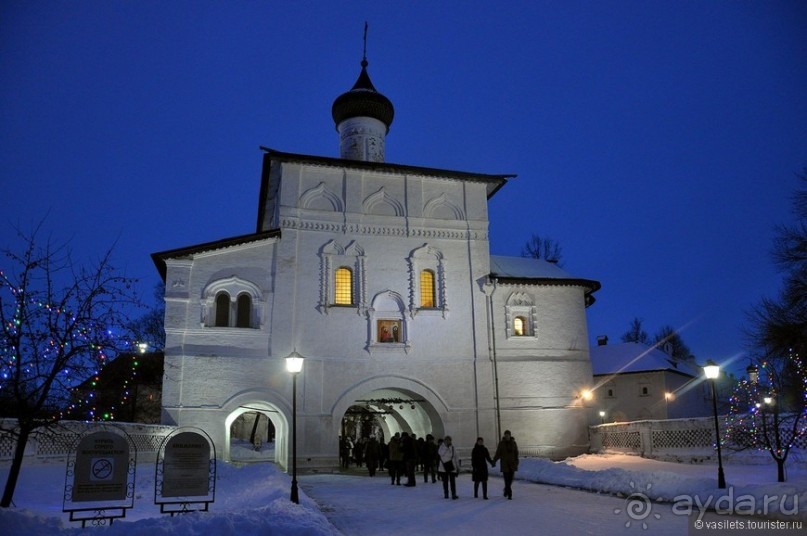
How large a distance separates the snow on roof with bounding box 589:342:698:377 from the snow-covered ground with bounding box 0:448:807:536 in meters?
25.2

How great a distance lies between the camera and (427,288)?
24.9 m

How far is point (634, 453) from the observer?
22.2 m

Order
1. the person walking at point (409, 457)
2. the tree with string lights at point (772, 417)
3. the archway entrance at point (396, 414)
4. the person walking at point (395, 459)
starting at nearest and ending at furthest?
the tree with string lights at point (772, 417) → the person walking at point (409, 457) → the person walking at point (395, 459) → the archway entrance at point (396, 414)

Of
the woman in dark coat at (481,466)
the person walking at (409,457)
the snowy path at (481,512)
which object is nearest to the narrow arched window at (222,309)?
the snowy path at (481,512)

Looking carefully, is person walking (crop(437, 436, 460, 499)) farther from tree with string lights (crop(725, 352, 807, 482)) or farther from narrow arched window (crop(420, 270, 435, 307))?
narrow arched window (crop(420, 270, 435, 307))

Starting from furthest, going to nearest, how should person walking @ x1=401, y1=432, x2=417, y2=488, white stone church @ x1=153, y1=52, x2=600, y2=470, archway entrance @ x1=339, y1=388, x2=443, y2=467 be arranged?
archway entrance @ x1=339, y1=388, x2=443, y2=467 → white stone church @ x1=153, y1=52, x2=600, y2=470 → person walking @ x1=401, y1=432, x2=417, y2=488

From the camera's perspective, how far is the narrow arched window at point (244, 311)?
22.5m

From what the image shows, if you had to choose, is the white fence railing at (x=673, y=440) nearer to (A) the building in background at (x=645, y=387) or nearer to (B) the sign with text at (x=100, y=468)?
(B) the sign with text at (x=100, y=468)

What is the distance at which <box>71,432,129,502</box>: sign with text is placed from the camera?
935 cm

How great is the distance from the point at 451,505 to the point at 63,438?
9.77 m

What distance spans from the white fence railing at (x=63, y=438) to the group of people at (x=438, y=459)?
638 centimetres

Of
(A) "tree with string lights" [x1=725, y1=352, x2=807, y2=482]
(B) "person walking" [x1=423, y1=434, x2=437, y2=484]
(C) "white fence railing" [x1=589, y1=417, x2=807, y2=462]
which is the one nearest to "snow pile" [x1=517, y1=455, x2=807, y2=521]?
(A) "tree with string lights" [x1=725, y1=352, x2=807, y2=482]

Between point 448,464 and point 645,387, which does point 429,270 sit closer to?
point 448,464

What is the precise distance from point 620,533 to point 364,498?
6080mm
